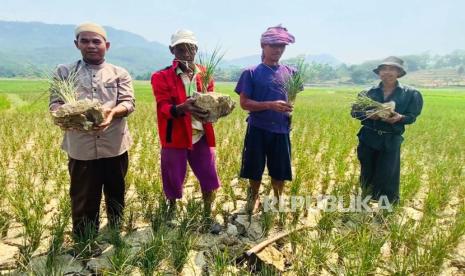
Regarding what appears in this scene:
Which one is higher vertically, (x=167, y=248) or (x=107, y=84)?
(x=107, y=84)

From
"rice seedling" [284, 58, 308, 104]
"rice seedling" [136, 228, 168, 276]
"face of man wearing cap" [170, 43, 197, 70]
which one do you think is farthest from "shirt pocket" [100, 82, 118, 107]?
"rice seedling" [284, 58, 308, 104]

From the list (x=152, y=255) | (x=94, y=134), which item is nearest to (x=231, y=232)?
(x=152, y=255)

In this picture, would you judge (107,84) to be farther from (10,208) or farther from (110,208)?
(10,208)

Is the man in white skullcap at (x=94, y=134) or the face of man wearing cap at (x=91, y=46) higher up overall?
the face of man wearing cap at (x=91, y=46)

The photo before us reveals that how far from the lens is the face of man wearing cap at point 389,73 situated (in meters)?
3.12

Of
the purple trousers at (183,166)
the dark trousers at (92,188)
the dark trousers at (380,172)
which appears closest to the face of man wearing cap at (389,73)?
the dark trousers at (380,172)

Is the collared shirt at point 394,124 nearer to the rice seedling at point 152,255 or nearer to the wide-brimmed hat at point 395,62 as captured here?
the wide-brimmed hat at point 395,62

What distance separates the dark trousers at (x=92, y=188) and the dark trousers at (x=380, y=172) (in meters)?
2.22

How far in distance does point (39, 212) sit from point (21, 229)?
0.31 meters

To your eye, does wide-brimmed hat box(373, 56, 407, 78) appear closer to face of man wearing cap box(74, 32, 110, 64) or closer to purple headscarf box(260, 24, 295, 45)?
purple headscarf box(260, 24, 295, 45)

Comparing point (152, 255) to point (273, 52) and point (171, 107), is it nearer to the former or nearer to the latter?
point (171, 107)

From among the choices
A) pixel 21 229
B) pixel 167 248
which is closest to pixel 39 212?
pixel 21 229

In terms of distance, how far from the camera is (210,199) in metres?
3.04

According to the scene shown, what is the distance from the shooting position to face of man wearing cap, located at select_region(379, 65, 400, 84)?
10.2 feet
